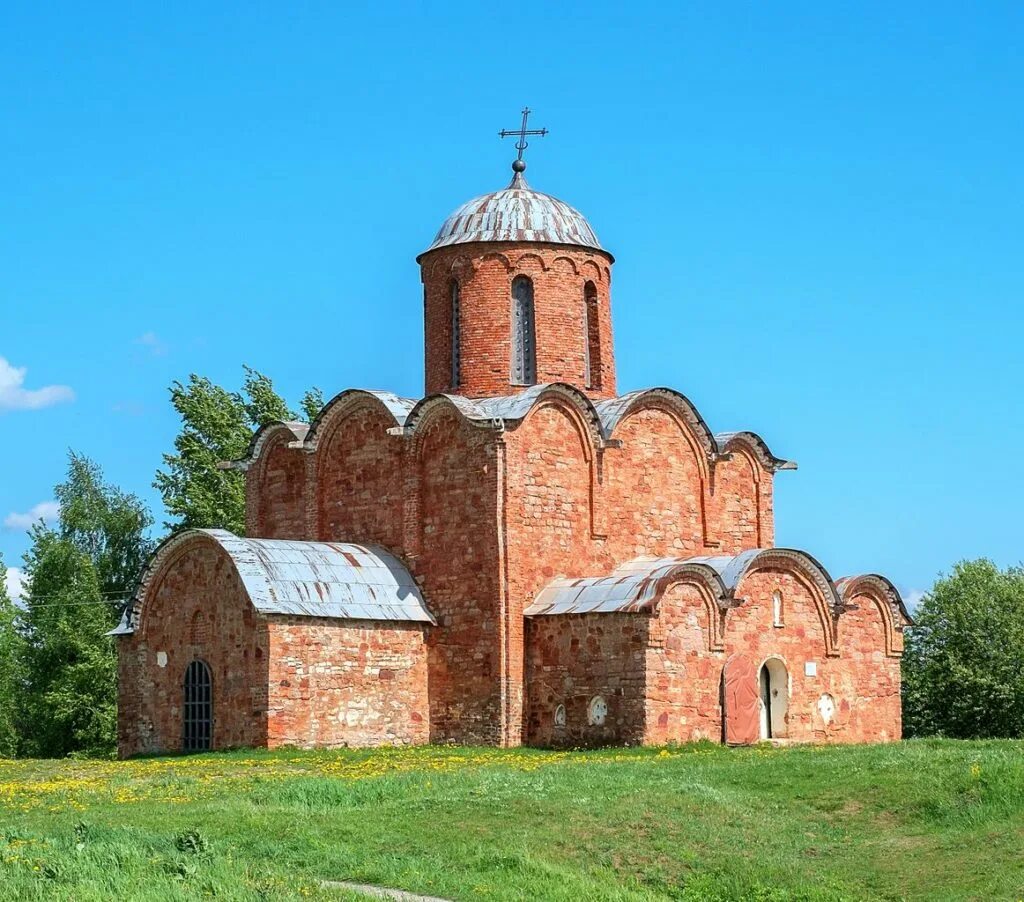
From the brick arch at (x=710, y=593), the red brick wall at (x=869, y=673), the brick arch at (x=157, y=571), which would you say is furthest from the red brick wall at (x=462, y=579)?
the red brick wall at (x=869, y=673)

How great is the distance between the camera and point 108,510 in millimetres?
48812

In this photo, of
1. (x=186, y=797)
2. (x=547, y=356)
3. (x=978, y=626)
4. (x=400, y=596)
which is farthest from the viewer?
(x=978, y=626)

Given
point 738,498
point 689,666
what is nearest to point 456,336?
point 738,498

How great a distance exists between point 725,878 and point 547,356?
16766mm

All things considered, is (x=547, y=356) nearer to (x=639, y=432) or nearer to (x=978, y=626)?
(x=639, y=432)

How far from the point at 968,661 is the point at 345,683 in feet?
58.3

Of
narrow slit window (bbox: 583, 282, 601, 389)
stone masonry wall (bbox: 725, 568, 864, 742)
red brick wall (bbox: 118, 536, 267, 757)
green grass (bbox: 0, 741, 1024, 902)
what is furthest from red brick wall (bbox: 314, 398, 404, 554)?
green grass (bbox: 0, 741, 1024, 902)

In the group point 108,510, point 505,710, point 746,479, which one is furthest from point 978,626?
point 108,510

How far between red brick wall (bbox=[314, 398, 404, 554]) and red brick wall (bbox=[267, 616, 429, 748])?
2.20m

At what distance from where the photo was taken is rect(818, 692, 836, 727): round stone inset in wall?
1184 inches

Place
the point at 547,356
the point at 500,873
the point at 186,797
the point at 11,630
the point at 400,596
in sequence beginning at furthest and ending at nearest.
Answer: the point at 11,630 < the point at 547,356 < the point at 400,596 < the point at 186,797 < the point at 500,873

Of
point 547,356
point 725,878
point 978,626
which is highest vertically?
point 547,356

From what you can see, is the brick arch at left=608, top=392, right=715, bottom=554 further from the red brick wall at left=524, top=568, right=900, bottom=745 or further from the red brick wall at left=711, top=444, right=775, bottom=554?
the red brick wall at left=524, top=568, right=900, bottom=745

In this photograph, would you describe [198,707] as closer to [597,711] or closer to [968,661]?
[597,711]
